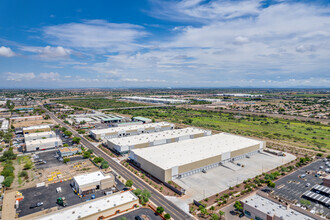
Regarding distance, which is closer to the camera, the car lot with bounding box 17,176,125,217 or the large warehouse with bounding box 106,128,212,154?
the car lot with bounding box 17,176,125,217

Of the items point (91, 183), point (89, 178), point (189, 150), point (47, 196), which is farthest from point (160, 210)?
point (189, 150)

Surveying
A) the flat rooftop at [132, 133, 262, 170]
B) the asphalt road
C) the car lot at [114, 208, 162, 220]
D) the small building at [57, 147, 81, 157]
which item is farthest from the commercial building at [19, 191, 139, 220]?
the small building at [57, 147, 81, 157]

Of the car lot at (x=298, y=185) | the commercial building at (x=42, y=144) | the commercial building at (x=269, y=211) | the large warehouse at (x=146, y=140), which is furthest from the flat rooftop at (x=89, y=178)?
the car lot at (x=298, y=185)

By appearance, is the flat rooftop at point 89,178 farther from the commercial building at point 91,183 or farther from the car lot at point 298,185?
the car lot at point 298,185

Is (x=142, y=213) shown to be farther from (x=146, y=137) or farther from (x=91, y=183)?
(x=146, y=137)

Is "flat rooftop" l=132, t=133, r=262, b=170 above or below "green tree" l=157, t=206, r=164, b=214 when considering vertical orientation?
above

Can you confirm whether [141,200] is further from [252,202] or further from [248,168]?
[248,168]

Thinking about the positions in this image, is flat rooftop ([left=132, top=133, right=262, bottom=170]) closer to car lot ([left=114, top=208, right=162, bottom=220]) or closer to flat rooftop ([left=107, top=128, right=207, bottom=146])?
flat rooftop ([left=107, top=128, right=207, bottom=146])
